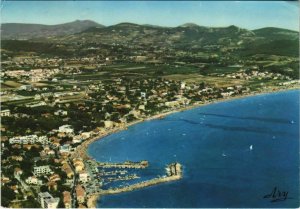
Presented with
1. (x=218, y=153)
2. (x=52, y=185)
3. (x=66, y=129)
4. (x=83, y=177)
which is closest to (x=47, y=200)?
(x=52, y=185)

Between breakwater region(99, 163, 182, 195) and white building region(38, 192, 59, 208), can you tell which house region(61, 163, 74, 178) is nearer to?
breakwater region(99, 163, 182, 195)

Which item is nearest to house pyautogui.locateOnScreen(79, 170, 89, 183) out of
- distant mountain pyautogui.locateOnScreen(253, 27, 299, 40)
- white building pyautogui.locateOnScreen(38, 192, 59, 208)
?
white building pyautogui.locateOnScreen(38, 192, 59, 208)

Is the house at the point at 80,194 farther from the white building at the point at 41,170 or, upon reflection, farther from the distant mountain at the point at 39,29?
the distant mountain at the point at 39,29

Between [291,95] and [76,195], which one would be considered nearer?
[76,195]

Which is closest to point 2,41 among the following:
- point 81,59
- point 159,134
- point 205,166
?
point 81,59

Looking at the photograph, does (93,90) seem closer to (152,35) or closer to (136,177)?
(152,35)

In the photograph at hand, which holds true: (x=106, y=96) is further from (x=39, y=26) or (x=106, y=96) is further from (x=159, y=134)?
(x=39, y=26)
